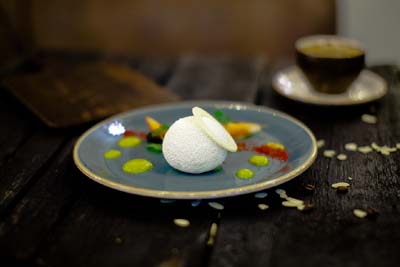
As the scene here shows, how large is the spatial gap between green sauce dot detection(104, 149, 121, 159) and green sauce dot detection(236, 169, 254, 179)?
0.22 meters

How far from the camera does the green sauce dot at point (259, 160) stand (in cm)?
96

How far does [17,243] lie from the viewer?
0.78 metres

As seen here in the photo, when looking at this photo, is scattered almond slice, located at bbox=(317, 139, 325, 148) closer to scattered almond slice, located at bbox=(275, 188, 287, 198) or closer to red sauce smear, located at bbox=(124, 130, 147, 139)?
scattered almond slice, located at bbox=(275, 188, 287, 198)

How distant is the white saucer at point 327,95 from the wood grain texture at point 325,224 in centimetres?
20

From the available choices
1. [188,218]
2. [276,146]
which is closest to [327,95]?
[276,146]

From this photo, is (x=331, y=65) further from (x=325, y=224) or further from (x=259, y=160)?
(x=325, y=224)

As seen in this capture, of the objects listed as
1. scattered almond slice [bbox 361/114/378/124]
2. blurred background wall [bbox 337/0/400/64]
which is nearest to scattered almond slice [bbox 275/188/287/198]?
scattered almond slice [bbox 361/114/378/124]

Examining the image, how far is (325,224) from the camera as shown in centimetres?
81

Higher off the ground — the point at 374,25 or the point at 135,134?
the point at 135,134

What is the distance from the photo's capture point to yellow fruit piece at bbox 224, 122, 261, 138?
3.58 feet

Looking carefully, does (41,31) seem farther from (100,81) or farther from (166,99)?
(166,99)

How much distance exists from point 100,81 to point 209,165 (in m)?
0.59

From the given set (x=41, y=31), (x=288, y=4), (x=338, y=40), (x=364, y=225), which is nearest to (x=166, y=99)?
(x=338, y=40)

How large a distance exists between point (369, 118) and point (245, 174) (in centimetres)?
44
